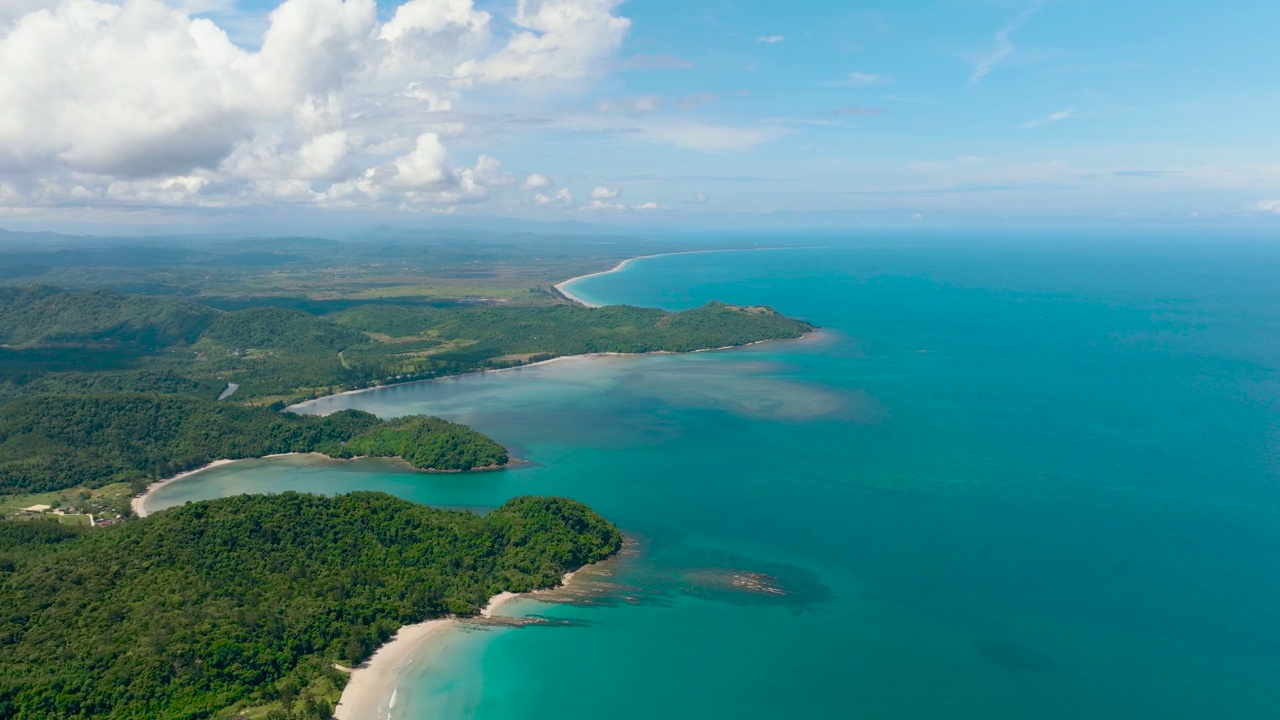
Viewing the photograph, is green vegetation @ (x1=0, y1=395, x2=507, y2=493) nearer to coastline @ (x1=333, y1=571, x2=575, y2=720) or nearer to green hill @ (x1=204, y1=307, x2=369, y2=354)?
coastline @ (x1=333, y1=571, x2=575, y2=720)

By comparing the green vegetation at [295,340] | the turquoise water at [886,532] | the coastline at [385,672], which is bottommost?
the coastline at [385,672]

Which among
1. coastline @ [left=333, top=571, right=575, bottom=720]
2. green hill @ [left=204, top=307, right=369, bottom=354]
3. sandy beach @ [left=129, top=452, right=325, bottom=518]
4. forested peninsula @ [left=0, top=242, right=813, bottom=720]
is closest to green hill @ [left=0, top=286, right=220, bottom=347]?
green hill @ [left=204, top=307, right=369, bottom=354]

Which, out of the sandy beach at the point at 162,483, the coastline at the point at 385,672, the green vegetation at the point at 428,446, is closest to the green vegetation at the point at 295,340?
the sandy beach at the point at 162,483

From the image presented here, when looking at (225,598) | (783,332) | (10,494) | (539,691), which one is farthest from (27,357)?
(783,332)

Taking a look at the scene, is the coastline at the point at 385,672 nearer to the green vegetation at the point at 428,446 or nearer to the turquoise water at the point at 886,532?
the turquoise water at the point at 886,532

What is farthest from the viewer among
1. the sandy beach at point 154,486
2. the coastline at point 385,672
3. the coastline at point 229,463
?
the coastline at point 229,463

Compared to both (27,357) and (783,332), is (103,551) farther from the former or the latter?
(783,332)

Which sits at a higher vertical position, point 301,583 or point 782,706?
point 301,583
